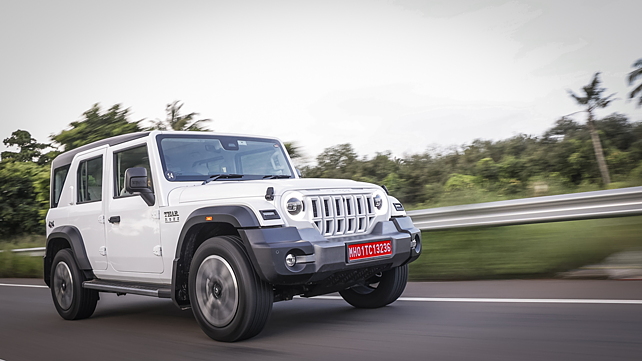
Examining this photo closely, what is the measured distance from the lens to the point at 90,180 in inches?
259

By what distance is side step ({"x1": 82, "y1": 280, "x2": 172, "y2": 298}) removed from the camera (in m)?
5.15

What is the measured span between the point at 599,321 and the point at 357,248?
1827 mm

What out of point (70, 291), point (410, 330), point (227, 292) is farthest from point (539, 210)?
point (70, 291)

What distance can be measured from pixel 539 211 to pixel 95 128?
602 inches

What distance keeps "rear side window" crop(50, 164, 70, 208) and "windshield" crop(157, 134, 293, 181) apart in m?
2.15

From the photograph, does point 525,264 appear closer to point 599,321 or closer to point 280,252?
point 599,321

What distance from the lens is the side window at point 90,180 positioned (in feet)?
20.9

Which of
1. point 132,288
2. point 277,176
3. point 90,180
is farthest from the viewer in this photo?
point 90,180

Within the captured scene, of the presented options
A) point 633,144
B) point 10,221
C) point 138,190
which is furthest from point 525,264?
point 10,221

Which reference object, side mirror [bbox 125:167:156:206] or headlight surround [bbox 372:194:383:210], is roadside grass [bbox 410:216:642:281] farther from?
side mirror [bbox 125:167:156:206]

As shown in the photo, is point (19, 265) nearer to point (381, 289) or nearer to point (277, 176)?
point (277, 176)

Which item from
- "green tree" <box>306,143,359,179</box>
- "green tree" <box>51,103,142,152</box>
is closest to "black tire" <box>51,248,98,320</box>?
"green tree" <box>306,143,359,179</box>

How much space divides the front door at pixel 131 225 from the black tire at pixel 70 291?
2.54ft

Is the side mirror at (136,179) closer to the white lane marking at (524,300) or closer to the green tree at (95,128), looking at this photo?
the white lane marking at (524,300)
